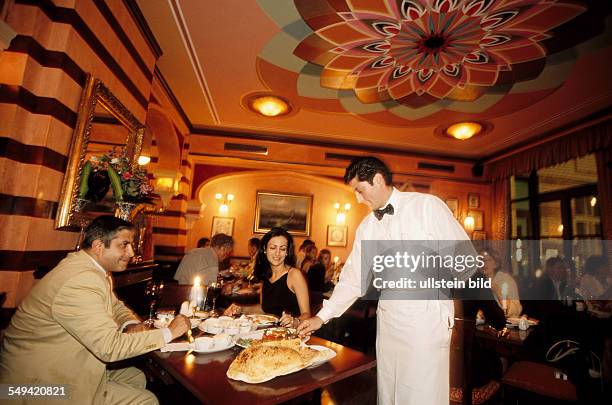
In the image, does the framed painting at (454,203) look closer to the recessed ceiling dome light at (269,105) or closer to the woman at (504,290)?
the woman at (504,290)

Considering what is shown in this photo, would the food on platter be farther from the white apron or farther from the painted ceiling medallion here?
the painted ceiling medallion

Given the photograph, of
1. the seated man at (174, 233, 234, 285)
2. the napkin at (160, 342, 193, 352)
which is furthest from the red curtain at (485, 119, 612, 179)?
the napkin at (160, 342, 193, 352)

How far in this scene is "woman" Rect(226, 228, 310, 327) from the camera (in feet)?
10.1

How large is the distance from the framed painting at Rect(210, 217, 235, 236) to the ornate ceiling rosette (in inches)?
189

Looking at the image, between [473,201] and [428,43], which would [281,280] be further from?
[473,201]

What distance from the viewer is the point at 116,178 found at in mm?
3066

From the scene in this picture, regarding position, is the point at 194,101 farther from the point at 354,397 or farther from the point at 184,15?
the point at 354,397

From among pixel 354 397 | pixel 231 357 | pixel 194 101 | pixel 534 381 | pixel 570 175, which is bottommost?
pixel 354 397

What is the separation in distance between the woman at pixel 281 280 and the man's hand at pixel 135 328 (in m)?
1.35

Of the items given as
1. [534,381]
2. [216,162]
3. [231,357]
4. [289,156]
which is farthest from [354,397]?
[216,162]

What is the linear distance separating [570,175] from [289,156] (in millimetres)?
6470

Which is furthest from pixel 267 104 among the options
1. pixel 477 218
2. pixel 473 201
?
pixel 477 218

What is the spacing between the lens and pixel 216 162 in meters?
8.51

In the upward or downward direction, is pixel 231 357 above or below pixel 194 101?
below
